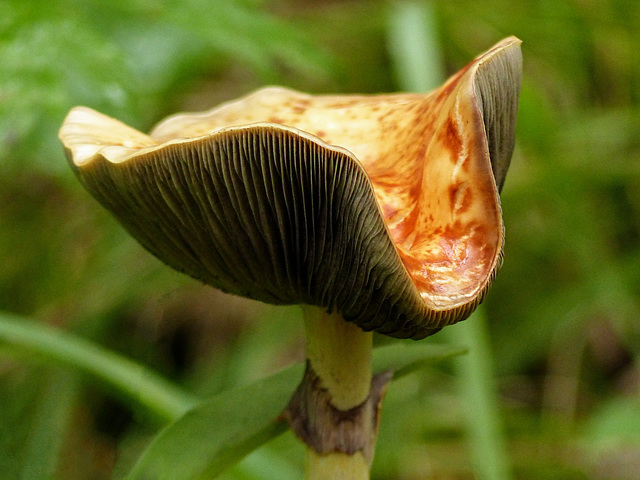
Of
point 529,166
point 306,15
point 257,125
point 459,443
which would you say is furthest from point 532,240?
point 257,125

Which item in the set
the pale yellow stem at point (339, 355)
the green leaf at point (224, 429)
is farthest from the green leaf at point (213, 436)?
the pale yellow stem at point (339, 355)

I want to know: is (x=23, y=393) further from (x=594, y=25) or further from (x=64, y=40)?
(x=594, y=25)

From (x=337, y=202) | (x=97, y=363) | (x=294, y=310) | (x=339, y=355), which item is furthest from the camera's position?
(x=294, y=310)

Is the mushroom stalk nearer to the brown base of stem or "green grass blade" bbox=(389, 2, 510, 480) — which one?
the brown base of stem

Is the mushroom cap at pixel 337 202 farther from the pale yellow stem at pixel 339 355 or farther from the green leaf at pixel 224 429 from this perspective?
the green leaf at pixel 224 429

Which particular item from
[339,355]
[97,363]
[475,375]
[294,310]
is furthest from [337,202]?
[294,310]

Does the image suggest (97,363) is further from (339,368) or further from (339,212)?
(339,212)

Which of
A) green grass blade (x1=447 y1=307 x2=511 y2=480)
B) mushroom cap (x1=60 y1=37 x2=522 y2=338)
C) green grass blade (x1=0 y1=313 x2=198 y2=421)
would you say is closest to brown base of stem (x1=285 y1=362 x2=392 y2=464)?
mushroom cap (x1=60 y1=37 x2=522 y2=338)
